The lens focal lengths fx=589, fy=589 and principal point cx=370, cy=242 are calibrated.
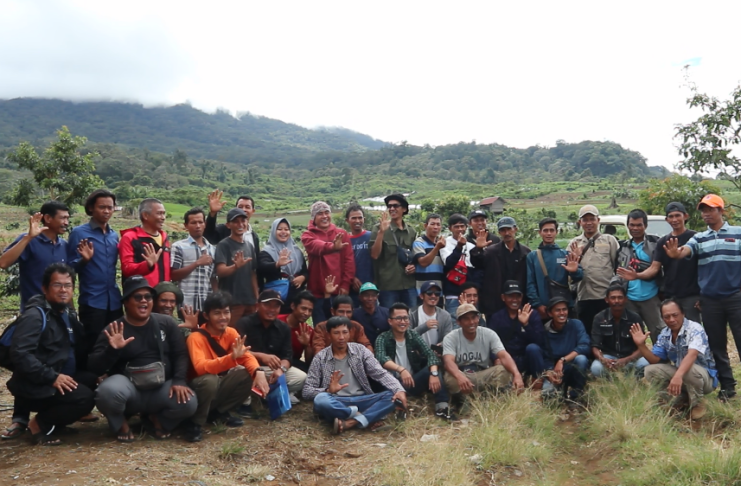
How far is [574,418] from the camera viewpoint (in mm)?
6203

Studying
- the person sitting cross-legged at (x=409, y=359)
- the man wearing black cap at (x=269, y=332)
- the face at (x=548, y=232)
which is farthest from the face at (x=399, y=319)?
the face at (x=548, y=232)

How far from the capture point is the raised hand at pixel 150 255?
567cm

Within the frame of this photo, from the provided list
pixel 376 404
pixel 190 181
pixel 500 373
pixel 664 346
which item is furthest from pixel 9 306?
pixel 190 181

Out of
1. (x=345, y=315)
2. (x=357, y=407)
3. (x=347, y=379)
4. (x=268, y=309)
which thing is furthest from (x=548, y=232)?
(x=268, y=309)

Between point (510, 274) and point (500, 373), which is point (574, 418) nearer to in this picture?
point (500, 373)

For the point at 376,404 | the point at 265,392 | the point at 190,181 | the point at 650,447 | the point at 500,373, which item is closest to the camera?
the point at 650,447

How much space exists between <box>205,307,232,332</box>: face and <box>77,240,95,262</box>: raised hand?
1224 millimetres

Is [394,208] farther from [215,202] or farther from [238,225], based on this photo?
[215,202]

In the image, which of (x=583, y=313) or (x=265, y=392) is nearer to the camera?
(x=265, y=392)

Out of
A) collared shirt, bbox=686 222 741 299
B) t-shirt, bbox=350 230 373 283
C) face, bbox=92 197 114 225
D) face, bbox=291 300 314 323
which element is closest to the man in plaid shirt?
face, bbox=92 197 114 225

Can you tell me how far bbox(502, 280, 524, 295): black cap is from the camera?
663 cm

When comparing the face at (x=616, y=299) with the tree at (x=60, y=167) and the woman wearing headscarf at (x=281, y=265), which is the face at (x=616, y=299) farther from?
the tree at (x=60, y=167)

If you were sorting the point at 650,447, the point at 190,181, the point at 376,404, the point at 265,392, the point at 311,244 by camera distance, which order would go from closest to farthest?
1. the point at 650,447
2. the point at 265,392
3. the point at 376,404
4. the point at 311,244
5. the point at 190,181

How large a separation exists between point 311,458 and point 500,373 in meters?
2.27
